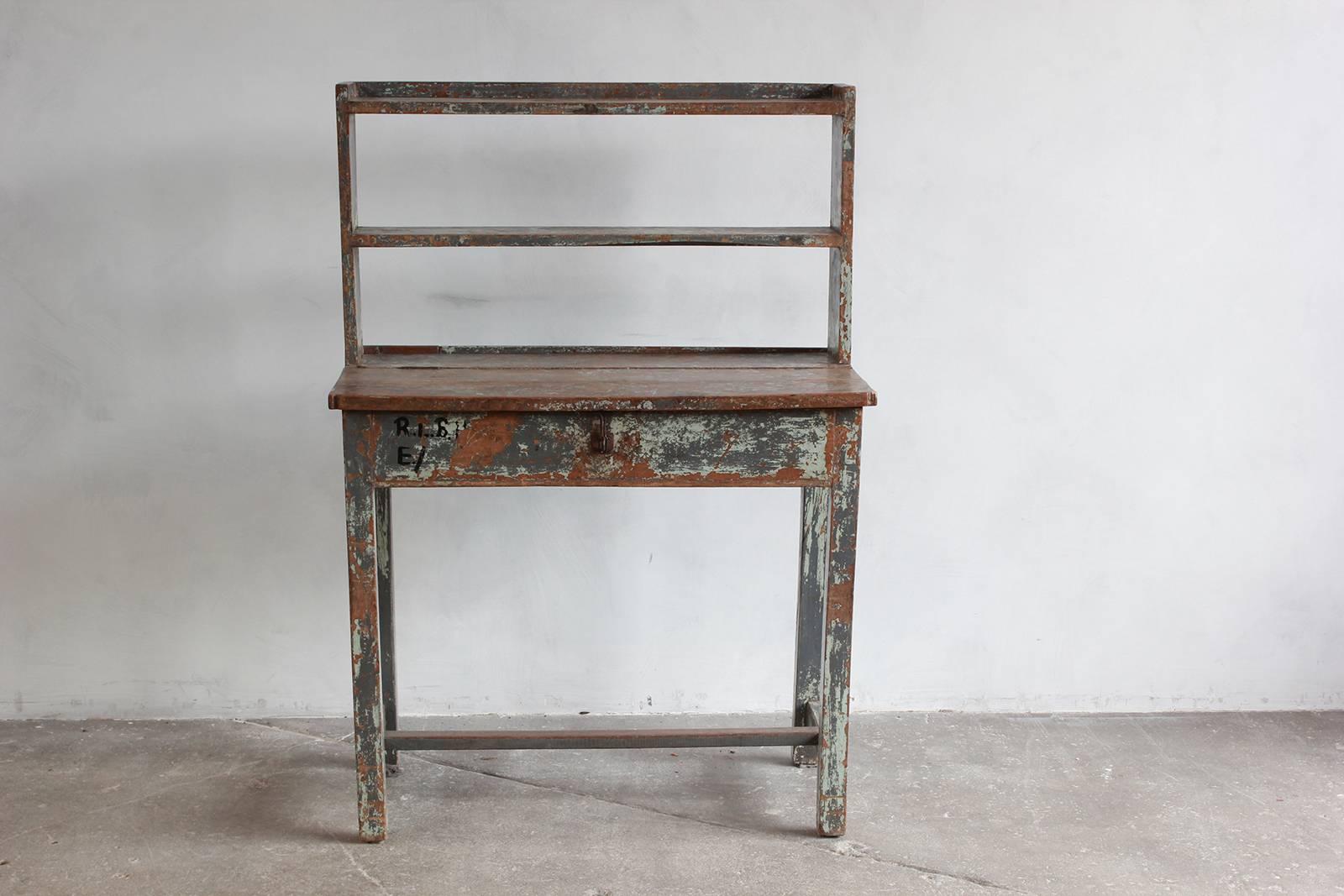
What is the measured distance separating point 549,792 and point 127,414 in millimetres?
1314

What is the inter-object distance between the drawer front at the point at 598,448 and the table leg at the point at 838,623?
0.04m

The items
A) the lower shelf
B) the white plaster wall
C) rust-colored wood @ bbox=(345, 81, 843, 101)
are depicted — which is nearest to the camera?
rust-colored wood @ bbox=(345, 81, 843, 101)

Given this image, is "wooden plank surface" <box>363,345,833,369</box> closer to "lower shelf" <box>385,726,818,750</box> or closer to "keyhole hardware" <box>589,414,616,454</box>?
"keyhole hardware" <box>589,414,616,454</box>

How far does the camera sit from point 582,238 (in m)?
2.46

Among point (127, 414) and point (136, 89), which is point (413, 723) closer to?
point (127, 414)

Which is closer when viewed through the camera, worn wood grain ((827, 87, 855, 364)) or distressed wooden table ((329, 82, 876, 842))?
distressed wooden table ((329, 82, 876, 842))

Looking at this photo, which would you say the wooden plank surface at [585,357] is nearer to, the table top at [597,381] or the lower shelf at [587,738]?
the table top at [597,381]

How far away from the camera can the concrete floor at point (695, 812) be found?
238 cm

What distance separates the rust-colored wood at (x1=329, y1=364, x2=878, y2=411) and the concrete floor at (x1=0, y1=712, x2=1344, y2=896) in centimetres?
88

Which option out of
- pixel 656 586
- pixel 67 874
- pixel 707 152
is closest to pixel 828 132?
pixel 707 152

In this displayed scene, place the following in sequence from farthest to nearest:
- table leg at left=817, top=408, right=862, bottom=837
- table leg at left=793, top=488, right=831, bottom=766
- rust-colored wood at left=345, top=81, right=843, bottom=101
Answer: table leg at left=793, top=488, right=831, bottom=766, rust-colored wood at left=345, top=81, right=843, bottom=101, table leg at left=817, top=408, right=862, bottom=837

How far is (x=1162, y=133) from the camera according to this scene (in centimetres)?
292

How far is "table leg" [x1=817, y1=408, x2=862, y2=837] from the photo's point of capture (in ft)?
7.72

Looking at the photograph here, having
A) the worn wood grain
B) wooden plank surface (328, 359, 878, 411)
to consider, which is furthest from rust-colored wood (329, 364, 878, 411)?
the worn wood grain
